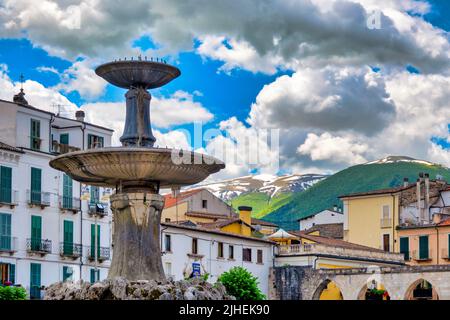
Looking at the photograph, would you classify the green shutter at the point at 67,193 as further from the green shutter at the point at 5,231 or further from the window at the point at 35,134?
the green shutter at the point at 5,231

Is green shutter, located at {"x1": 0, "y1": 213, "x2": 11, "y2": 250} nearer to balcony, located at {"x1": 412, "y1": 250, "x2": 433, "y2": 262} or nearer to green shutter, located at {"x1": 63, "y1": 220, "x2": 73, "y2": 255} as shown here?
green shutter, located at {"x1": 63, "y1": 220, "x2": 73, "y2": 255}

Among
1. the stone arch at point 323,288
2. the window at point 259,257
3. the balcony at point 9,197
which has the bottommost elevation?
the stone arch at point 323,288

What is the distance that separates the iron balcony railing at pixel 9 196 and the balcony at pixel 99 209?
5757 millimetres

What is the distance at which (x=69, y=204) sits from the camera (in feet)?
181

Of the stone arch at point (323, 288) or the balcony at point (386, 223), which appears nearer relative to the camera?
the stone arch at point (323, 288)

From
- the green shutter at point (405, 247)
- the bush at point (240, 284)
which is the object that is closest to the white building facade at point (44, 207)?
the bush at point (240, 284)

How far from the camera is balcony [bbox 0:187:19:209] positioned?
5106 centimetres

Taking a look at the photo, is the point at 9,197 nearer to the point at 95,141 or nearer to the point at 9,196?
the point at 9,196

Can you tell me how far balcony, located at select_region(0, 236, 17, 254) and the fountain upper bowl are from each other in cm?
2035

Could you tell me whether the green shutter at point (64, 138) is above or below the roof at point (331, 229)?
above

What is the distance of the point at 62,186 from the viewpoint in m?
55.1

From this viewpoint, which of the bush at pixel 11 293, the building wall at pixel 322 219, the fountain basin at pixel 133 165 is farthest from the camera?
the building wall at pixel 322 219

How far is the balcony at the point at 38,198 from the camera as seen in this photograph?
→ 5250 cm
